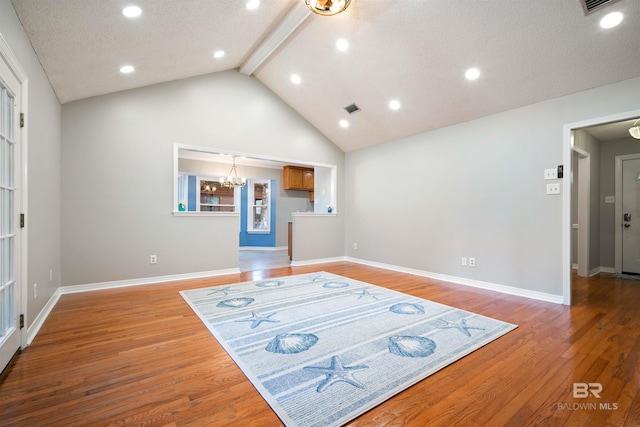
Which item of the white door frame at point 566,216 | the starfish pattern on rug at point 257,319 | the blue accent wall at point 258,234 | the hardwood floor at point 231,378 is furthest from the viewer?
the blue accent wall at point 258,234

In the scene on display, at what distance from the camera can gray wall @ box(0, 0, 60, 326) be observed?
2131mm

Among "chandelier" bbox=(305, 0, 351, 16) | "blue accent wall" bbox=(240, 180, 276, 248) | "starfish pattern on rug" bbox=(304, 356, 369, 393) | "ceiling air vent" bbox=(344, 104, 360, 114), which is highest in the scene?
"chandelier" bbox=(305, 0, 351, 16)

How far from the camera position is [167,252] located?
4.43m

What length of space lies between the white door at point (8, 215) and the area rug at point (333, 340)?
1.32 m

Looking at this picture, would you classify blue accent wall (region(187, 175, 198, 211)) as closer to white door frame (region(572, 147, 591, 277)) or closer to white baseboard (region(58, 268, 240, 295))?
white baseboard (region(58, 268, 240, 295))

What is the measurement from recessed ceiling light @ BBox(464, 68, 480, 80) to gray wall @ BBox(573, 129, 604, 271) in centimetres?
290

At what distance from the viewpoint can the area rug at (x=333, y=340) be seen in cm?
163

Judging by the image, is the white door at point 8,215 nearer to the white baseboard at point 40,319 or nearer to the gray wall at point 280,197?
the white baseboard at point 40,319

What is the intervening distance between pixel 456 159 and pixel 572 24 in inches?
80.8

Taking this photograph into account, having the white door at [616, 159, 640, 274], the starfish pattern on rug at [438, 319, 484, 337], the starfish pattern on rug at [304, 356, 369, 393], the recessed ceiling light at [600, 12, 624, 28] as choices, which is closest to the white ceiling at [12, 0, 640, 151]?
the recessed ceiling light at [600, 12, 624, 28]

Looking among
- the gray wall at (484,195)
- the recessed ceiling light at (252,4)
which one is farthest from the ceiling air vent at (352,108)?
the recessed ceiling light at (252,4)

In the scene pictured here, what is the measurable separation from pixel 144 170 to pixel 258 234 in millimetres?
4869

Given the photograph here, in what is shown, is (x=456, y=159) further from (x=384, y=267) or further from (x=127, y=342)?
(x=127, y=342)

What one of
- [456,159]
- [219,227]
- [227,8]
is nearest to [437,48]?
[456,159]
